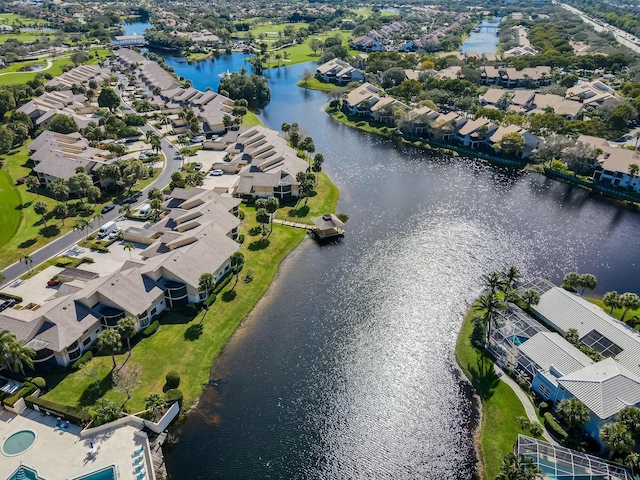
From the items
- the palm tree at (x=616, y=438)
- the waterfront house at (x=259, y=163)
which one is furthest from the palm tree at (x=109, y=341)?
the palm tree at (x=616, y=438)

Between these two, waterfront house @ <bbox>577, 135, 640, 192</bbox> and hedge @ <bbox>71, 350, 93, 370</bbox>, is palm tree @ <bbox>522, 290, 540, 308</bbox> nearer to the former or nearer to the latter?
waterfront house @ <bbox>577, 135, 640, 192</bbox>

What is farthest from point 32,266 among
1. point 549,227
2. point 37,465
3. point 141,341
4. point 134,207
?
point 549,227

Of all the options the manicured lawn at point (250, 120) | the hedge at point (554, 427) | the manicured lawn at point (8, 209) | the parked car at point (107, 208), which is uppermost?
the hedge at point (554, 427)

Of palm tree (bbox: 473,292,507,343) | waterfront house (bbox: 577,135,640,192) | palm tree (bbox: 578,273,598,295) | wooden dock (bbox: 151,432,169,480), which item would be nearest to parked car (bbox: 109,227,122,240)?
wooden dock (bbox: 151,432,169,480)

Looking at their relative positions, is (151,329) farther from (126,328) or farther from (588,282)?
(588,282)

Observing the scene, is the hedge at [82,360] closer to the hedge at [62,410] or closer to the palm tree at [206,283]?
the hedge at [62,410]
